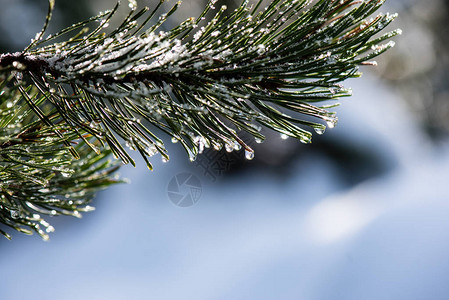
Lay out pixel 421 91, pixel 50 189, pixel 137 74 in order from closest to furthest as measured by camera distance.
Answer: pixel 137 74 < pixel 50 189 < pixel 421 91

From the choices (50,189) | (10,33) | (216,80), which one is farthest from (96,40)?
(10,33)

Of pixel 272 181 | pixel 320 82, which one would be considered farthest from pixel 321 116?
pixel 272 181

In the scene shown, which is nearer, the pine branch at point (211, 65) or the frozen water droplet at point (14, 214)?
the pine branch at point (211, 65)

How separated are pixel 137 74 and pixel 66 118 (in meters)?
0.14

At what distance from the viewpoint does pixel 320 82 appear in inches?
26.0

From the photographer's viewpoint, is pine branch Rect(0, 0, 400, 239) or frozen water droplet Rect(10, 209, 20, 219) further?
frozen water droplet Rect(10, 209, 20, 219)

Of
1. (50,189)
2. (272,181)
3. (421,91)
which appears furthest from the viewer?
(421,91)

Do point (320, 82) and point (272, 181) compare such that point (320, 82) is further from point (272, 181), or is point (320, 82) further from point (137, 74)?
point (272, 181)

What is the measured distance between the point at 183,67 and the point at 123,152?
0.18m

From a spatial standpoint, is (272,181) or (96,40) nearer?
(96,40)

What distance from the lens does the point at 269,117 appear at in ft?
2.46

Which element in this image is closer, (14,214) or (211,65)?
(211,65)

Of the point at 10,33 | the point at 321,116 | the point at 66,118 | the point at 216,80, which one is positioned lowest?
the point at 321,116

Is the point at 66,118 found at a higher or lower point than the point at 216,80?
higher
